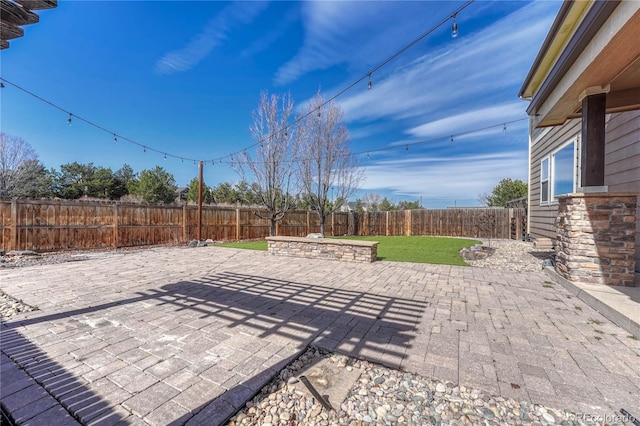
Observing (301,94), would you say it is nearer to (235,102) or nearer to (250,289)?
(235,102)

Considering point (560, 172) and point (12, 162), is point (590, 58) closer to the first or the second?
point (560, 172)

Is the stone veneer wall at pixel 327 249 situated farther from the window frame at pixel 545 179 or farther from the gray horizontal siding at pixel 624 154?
the window frame at pixel 545 179

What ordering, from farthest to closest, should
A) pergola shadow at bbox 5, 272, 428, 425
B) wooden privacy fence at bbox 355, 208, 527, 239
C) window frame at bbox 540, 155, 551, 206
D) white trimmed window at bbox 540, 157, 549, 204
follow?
wooden privacy fence at bbox 355, 208, 527, 239 → white trimmed window at bbox 540, 157, 549, 204 → window frame at bbox 540, 155, 551, 206 → pergola shadow at bbox 5, 272, 428, 425

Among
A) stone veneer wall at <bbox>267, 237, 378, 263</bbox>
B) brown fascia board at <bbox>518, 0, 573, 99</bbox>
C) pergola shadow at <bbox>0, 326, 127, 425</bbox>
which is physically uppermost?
brown fascia board at <bbox>518, 0, 573, 99</bbox>

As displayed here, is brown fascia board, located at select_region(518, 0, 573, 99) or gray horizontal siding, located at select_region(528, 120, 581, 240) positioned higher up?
brown fascia board, located at select_region(518, 0, 573, 99)

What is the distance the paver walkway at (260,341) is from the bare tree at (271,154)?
8.02 meters

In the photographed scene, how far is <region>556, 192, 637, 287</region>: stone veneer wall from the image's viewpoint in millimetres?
3729

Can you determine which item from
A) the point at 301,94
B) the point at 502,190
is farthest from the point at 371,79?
the point at 502,190

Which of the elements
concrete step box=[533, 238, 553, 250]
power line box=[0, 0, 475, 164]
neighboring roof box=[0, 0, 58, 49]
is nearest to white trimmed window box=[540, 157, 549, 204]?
concrete step box=[533, 238, 553, 250]

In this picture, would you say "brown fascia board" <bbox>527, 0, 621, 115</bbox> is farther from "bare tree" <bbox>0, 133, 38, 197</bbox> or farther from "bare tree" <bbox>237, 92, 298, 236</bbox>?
"bare tree" <bbox>0, 133, 38, 197</bbox>

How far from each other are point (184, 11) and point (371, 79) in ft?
17.3

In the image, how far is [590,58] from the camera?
3.15 metres

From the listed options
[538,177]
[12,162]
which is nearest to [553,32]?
Answer: [538,177]

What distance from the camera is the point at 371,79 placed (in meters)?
5.33
